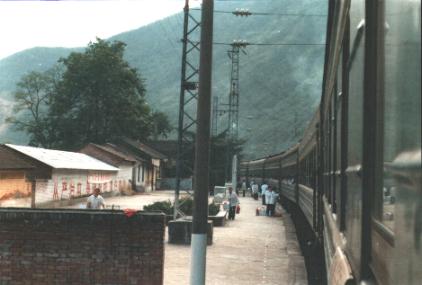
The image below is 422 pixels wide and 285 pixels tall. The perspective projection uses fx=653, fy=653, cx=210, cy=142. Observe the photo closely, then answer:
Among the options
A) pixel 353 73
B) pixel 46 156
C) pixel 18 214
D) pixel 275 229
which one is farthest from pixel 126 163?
pixel 353 73

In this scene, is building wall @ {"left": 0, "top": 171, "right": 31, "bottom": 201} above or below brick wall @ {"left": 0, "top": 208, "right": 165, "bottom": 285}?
above

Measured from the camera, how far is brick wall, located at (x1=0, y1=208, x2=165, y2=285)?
9438 millimetres

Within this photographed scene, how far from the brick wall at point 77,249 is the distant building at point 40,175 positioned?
52.7 ft

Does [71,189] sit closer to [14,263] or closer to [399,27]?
[14,263]

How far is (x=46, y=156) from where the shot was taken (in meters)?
30.2

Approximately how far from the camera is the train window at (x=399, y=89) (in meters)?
1.51

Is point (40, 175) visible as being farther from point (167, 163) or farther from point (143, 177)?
point (167, 163)

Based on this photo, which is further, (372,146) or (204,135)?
(204,135)

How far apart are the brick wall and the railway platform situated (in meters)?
1.53

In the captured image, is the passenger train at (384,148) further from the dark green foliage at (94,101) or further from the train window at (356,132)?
the dark green foliage at (94,101)

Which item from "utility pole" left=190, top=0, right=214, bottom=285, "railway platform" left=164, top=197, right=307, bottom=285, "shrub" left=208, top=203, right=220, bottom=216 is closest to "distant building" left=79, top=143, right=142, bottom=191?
"shrub" left=208, top=203, right=220, bottom=216

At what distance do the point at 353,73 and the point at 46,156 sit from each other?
2846 cm

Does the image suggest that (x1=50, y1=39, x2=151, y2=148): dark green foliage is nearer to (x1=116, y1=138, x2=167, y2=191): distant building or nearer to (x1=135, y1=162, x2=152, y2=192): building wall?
(x1=116, y1=138, x2=167, y2=191): distant building

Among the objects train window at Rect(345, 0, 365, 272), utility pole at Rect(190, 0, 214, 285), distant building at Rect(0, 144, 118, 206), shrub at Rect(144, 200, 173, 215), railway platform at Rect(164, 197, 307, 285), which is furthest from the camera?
distant building at Rect(0, 144, 118, 206)
